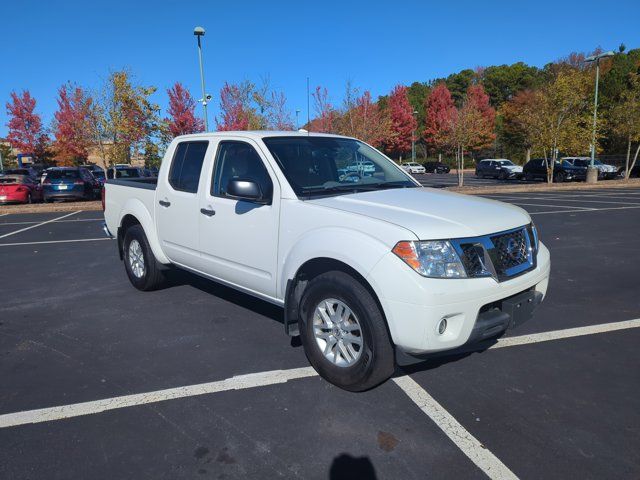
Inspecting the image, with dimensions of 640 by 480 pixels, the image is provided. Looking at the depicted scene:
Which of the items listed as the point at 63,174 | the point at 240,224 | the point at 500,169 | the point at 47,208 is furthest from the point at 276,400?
the point at 500,169

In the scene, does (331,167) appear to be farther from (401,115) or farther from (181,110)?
(401,115)

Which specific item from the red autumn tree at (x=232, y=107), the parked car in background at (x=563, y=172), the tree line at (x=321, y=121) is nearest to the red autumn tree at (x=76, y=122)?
the tree line at (x=321, y=121)

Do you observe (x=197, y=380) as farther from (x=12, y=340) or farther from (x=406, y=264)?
(x=12, y=340)

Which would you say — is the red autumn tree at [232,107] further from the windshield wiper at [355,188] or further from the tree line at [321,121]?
the windshield wiper at [355,188]

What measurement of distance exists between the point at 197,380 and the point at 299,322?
2.91 ft

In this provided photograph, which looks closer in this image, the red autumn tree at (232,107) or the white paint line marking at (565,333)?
the white paint line marking at (565,333)

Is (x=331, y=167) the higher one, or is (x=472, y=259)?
(x=331, y=167)

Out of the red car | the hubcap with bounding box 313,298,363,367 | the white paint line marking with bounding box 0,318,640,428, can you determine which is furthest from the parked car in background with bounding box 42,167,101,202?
the hubcap with bounding box 313,298,363,367

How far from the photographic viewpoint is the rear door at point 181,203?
4742 mm

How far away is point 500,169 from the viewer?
34656 mm

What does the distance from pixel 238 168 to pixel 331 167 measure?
87 centimetres

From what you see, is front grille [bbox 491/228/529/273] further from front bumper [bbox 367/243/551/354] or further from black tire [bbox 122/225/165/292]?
black tire [bbox 122/225/165/292]

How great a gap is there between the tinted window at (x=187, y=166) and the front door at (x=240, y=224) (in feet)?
1.00

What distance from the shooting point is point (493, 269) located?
3.08 metres
